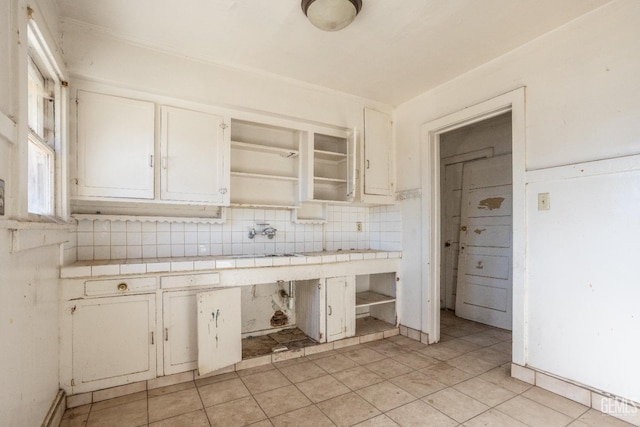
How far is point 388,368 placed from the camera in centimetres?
264

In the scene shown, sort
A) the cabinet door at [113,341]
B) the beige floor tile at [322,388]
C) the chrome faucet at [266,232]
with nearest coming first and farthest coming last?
1. the cabinet door at [113,341]
2. the beige floor tile at [322,388]
3. the chrome faucet at [266,232]

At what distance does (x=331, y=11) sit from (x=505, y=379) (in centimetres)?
293

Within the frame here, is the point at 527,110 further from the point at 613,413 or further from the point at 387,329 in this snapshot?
the point at 387,329

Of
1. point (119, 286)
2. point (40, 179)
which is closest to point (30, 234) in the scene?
point (40, 179)

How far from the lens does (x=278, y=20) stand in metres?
2.16

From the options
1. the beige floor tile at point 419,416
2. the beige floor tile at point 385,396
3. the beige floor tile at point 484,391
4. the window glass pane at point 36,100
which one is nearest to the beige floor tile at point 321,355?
the beige floor tile at point 385,396

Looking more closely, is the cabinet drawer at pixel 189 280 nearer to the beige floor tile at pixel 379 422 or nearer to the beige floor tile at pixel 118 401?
the beige floor tile at pixel 118 401

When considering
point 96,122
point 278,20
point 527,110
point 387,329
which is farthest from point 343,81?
point 387,329

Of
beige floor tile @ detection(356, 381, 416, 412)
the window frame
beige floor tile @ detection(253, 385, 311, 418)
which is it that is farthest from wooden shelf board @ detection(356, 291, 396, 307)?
the window frame

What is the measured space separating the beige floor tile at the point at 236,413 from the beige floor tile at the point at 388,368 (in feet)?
3.38

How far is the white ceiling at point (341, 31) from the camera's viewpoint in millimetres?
2016

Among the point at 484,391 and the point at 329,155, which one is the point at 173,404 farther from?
the point at 329,155

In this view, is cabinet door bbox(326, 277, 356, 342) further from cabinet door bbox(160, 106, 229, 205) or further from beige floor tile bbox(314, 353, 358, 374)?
cabinet door bbox(160, 106, 229, 205)

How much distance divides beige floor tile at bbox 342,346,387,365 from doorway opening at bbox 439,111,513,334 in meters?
1.23
